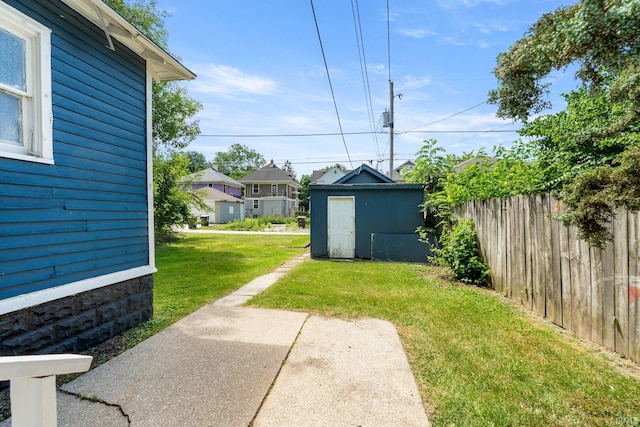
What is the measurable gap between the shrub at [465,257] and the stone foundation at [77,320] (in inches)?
210

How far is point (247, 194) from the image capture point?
37062 millimetres

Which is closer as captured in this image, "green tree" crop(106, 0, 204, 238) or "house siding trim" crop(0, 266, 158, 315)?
"house siding trim" crop(0, 266, 158, 315)

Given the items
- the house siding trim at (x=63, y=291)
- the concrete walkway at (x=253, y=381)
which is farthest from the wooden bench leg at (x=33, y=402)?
the house siding trim at (x=63, y=291)

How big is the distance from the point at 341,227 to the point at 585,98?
6079 mm

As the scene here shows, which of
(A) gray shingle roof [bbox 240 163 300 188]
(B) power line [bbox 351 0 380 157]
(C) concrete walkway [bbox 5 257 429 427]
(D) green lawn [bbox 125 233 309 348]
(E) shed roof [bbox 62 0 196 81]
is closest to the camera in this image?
(C) concrete walkway [bbox 5 257 429 427]

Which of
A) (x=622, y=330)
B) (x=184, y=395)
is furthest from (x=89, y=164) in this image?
(x=622, y=330)

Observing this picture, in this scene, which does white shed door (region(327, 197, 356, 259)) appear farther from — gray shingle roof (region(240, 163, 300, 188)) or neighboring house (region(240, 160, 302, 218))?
gray shingle roof (region(240, 163, 300, 188))

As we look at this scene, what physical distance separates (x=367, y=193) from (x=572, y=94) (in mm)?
5047

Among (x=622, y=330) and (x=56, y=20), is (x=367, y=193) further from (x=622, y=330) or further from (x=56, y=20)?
(x=56, y=20)

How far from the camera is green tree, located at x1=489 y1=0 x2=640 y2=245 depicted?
237cm

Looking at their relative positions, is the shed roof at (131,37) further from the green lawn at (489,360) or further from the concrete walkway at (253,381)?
the green lawn at (489,360)

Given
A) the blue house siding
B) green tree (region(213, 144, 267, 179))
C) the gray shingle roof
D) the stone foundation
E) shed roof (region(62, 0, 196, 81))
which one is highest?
green tree (region(213, 144, 267, 179))

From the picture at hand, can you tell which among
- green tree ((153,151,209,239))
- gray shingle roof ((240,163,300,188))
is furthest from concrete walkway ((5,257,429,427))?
gray shingle roof ((240,163,300,188))

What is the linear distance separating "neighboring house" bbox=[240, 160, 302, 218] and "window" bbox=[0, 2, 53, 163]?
106ft
